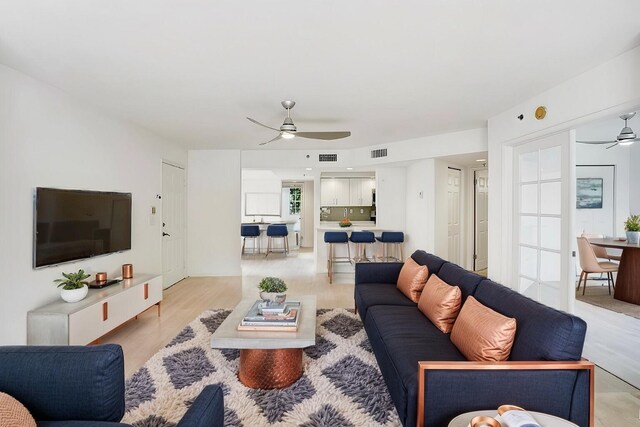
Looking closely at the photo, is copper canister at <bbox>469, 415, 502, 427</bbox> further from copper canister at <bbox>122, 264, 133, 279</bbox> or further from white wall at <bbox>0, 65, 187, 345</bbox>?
copper canister at <bbox>122, 264, 133, 279</bbox>

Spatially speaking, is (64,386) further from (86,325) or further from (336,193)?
(336,193)

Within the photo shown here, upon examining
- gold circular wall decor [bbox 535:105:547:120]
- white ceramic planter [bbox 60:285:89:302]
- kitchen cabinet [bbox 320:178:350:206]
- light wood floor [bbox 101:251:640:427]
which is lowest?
light wood floor [bbox 101:251:640:427]

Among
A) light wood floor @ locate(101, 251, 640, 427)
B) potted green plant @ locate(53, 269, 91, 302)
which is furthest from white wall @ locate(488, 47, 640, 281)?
potted green plant @ locate(53, 269, 91, 302)

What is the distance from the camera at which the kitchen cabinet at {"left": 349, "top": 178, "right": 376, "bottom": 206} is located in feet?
30.6

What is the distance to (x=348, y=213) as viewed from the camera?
9.73 meters

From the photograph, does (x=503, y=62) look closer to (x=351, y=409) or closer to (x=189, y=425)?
(x=351, y=409)

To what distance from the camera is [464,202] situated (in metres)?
6.43

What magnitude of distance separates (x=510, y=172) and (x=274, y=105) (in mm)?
2883

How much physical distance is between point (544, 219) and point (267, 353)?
307 centimetres

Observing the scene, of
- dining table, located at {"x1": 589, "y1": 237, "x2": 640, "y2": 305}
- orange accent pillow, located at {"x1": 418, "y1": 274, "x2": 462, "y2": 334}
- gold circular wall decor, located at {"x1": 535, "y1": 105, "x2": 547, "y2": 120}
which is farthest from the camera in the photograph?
dining table, located at {"x1": 589, "y1": 237, "x2": 640, "y2": 305}

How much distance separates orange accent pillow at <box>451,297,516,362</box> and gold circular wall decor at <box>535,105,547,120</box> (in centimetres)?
229

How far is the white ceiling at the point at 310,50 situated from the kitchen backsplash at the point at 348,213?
5.94m

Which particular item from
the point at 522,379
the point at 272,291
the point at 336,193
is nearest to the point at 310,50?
the point at 272,291

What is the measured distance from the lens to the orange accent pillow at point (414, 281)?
305cm
